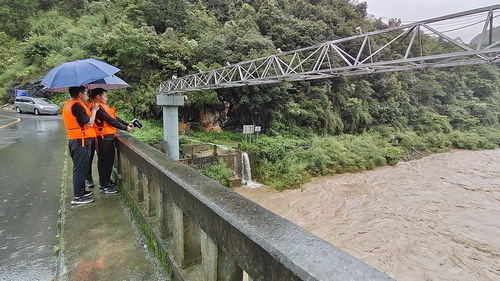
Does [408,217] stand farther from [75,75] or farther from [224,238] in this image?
[75,75]

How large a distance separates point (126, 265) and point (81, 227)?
31.5 inches

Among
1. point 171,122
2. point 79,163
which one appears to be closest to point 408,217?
point 171,122

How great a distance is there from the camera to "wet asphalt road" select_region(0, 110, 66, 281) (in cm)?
199

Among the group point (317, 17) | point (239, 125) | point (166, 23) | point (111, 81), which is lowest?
point (239, 125)

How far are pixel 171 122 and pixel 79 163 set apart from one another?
1121 cm

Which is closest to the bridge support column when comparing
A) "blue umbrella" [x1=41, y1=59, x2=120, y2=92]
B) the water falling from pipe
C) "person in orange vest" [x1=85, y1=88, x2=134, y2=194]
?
the water falling from pipe

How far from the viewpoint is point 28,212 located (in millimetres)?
2908

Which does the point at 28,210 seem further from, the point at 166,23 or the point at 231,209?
the point at 166,23

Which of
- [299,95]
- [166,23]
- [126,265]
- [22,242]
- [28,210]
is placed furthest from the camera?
[166,23]

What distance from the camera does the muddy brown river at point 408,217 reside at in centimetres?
797

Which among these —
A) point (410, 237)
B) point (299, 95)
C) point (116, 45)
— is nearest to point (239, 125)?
point (299, 95)

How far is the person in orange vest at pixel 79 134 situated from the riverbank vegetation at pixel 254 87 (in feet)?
34.0

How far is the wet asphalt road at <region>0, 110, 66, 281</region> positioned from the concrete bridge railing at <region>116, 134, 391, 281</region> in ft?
2.71

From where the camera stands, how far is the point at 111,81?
3.84 m
